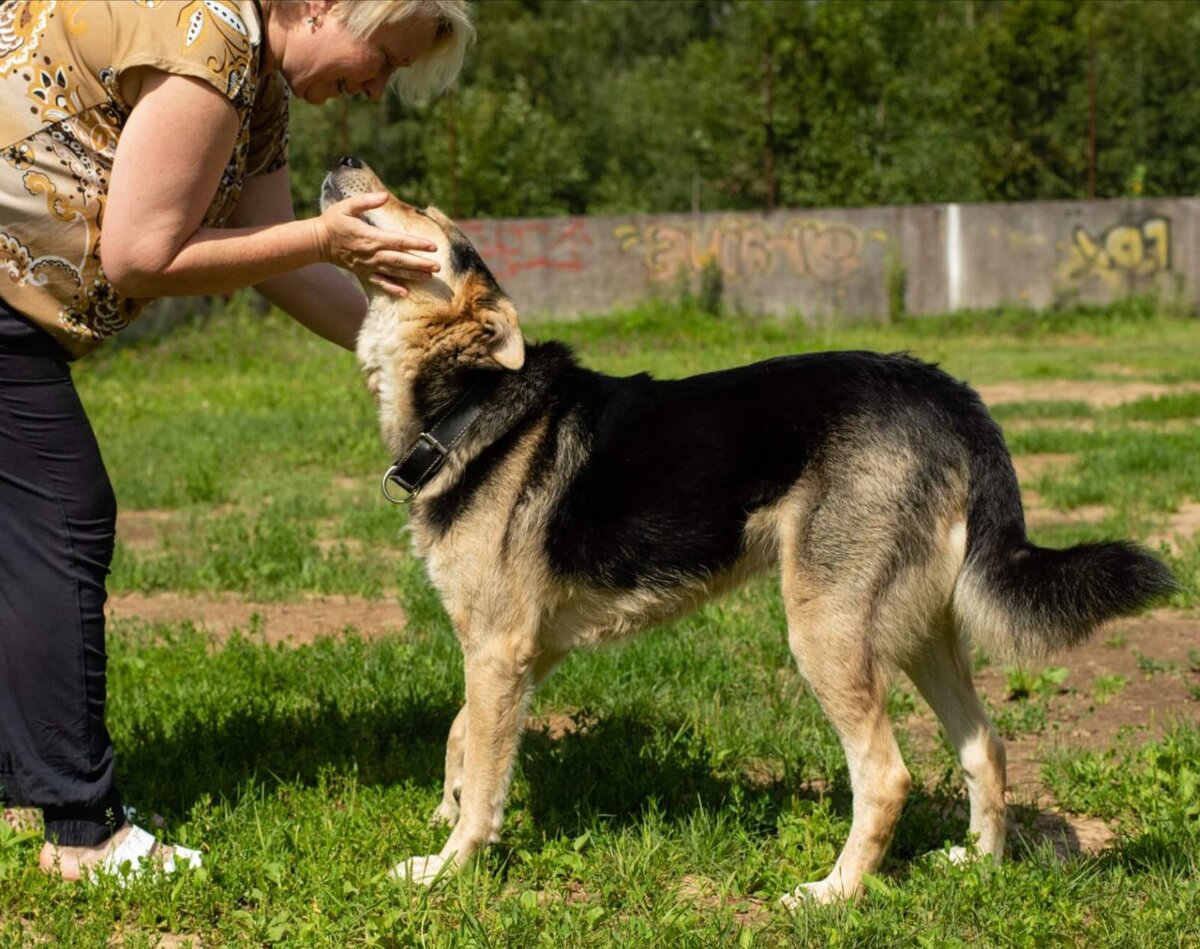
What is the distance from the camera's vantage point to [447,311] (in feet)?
11.5

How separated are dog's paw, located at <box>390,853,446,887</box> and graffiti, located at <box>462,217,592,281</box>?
697 inches

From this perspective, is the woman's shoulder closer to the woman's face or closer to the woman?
the woman

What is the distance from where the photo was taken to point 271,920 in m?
2.97

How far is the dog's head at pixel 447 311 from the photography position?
11.5 feet

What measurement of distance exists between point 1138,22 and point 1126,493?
22.6 m

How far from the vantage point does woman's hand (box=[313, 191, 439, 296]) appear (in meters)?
3.20

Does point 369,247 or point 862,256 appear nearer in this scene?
point 369,247

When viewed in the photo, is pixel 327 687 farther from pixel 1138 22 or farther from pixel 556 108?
pixel 556 108

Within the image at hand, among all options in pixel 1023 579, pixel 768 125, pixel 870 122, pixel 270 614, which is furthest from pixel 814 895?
pixel 870 122

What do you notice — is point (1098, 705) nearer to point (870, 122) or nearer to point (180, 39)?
point (180, 39)

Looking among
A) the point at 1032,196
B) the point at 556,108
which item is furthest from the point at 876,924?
the point at 556,108

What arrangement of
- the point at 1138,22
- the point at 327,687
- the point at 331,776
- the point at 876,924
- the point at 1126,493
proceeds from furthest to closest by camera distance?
the point at 1138,22 → the point at 1126,493 → the point at 327,687 → the point at 331,776 → the point at 876,924

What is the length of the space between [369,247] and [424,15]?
62cm

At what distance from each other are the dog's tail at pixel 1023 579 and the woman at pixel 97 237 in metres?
1.59
